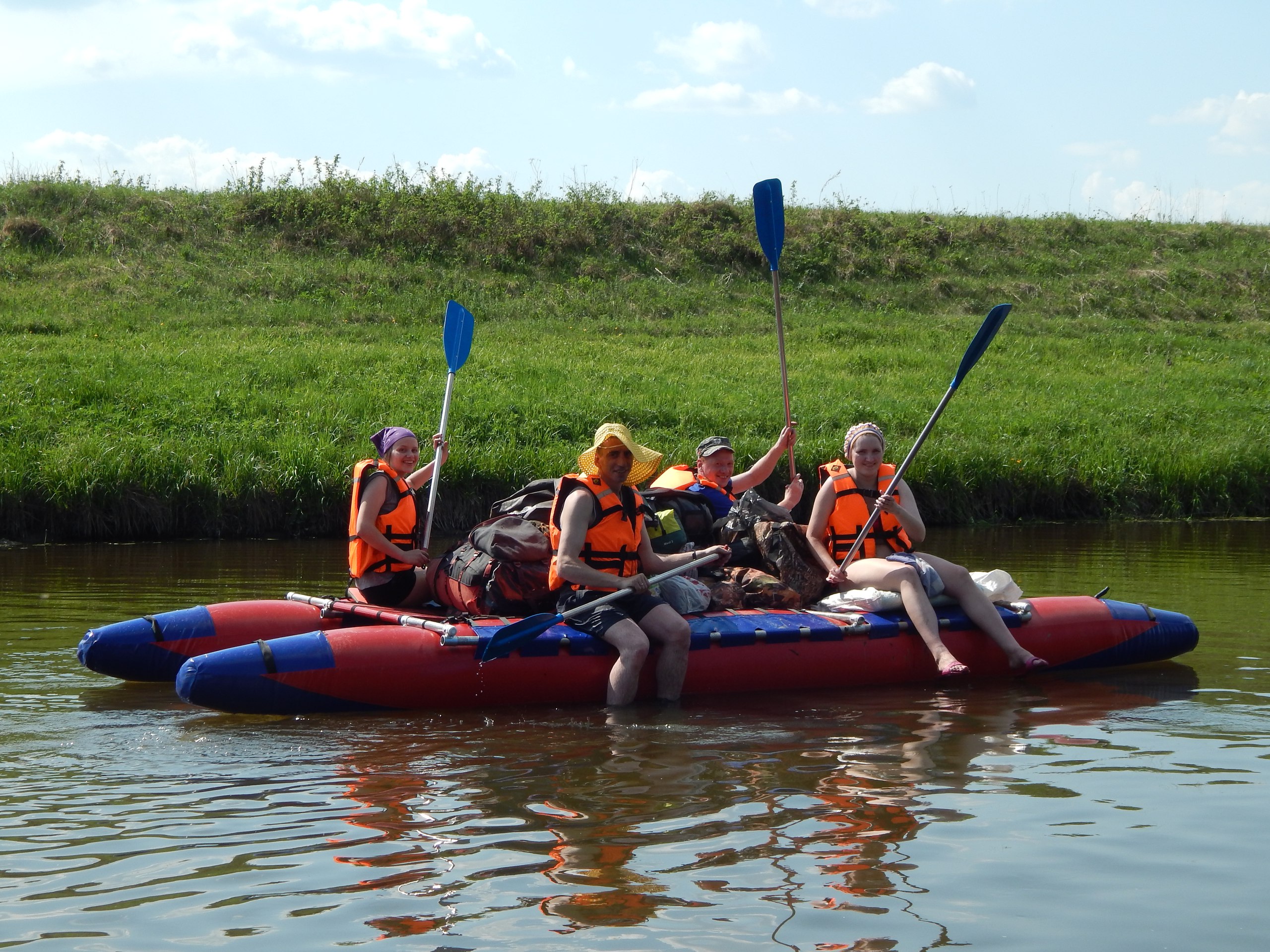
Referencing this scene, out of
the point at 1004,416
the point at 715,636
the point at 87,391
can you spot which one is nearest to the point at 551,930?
the point at 715,636

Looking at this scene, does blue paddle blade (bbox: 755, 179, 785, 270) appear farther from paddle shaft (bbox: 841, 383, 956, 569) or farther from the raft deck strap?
the raft deck strap

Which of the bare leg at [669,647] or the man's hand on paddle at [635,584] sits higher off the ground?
the man's hand on paddle at [635,584]

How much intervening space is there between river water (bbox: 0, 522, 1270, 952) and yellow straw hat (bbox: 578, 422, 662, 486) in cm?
103

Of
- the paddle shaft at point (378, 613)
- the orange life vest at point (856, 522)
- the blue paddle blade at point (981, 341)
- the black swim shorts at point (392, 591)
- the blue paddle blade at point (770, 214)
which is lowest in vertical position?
the paddle shaft at point (378, 613)

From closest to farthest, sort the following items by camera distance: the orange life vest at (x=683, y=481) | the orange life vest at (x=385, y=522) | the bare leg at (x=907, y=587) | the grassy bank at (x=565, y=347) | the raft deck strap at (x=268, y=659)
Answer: the raft deck strap at (x=268, y=659) < the orange life vest at (x=385, y=522) < the bare leg at (x=907, y=587) < the orange life vest at (x=683, y=481) < the grassy bank at (x=565, y=347)

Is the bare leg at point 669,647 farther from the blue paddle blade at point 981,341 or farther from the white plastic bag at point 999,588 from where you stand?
the blue paddle blade at point 981,341

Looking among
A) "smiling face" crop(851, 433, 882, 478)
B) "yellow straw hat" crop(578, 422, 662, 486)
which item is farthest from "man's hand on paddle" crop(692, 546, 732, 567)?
"smiling face" crop(851, 433, 882, 478)

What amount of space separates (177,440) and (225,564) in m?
2.44

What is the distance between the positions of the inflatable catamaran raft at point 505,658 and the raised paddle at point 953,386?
38cm

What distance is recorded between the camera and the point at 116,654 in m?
5.84

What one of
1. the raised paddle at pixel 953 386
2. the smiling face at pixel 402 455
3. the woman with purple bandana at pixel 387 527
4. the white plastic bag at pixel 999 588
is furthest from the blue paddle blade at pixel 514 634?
the white plastic bag at pixel 999 588

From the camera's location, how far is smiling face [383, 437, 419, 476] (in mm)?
6133

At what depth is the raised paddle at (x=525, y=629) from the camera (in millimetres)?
5500

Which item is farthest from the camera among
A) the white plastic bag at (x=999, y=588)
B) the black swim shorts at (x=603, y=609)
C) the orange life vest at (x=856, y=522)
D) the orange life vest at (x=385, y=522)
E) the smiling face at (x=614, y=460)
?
the white plastic bag at (x=999, y=588)
